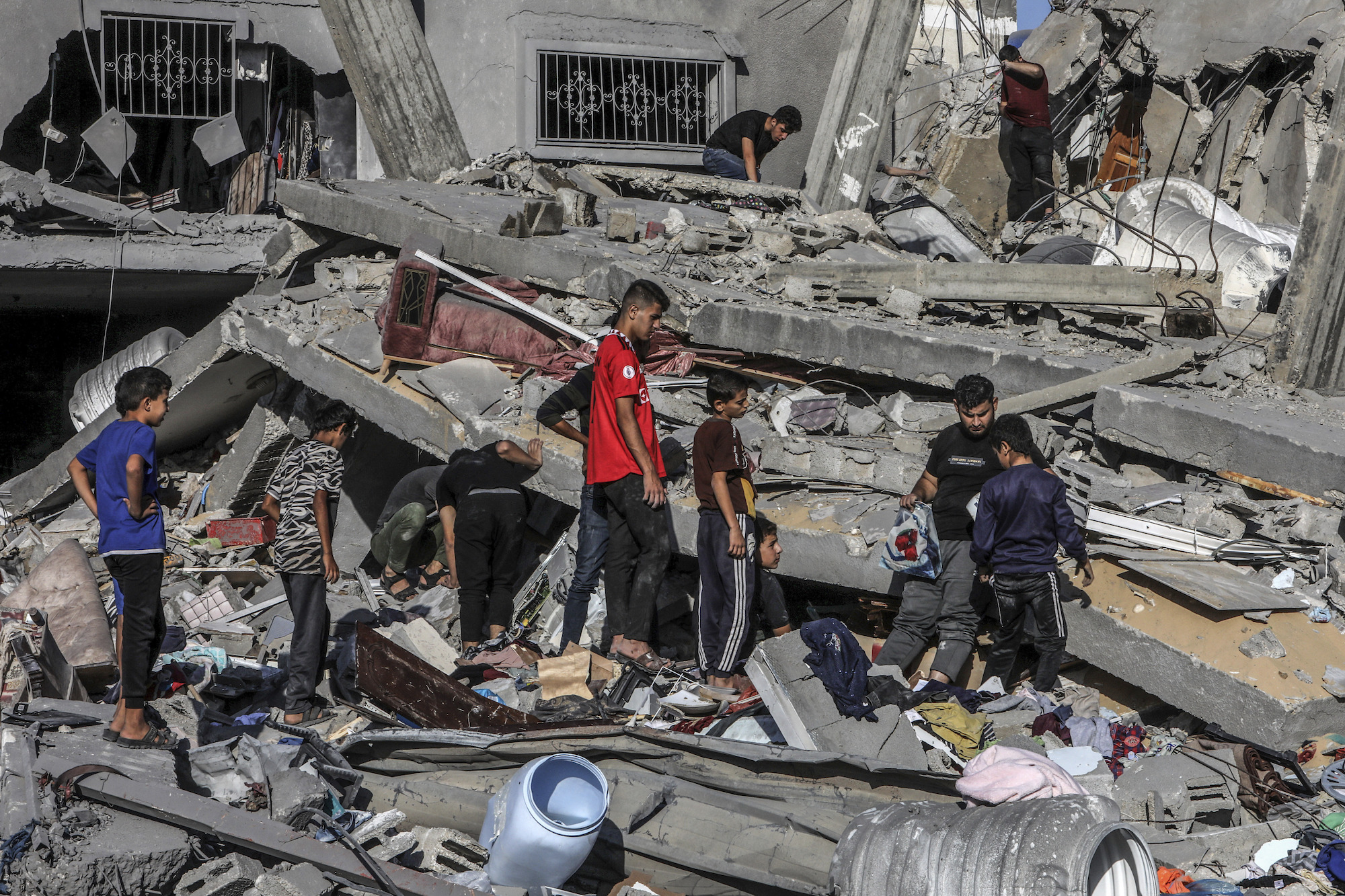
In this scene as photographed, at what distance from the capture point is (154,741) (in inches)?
184

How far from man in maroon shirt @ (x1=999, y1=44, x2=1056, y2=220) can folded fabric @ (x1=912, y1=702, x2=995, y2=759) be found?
19.6 feet

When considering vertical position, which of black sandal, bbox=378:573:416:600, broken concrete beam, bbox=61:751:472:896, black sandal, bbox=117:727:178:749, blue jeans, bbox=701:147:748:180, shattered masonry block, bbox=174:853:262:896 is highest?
blue jeans, bbox=701:147:748:180

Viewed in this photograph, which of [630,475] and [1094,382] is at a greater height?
[1094,382]

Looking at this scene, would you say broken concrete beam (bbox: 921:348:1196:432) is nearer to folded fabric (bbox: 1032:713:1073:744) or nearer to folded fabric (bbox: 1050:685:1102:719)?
folded fabric (bbox: 1050:685:1102:719)

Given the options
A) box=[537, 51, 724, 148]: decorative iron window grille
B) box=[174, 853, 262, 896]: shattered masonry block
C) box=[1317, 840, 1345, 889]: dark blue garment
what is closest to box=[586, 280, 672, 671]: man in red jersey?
box=[174, 853, 262, 896]: shattered masonry block

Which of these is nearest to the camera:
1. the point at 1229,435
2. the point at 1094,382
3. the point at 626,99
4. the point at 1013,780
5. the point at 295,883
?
the point at 295,883

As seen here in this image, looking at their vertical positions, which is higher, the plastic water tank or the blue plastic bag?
the blue plastic bag

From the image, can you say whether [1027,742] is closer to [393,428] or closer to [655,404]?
[655,404]

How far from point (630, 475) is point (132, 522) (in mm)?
2092

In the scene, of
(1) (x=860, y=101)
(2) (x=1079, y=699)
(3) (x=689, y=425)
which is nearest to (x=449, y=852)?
(2) (x=1079, y=699)

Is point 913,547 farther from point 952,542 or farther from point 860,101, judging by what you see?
point 860,101

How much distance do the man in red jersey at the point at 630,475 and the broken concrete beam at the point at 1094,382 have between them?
1.74m

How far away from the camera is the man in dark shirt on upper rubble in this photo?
33.7 feet

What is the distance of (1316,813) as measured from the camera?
13.2 feet
